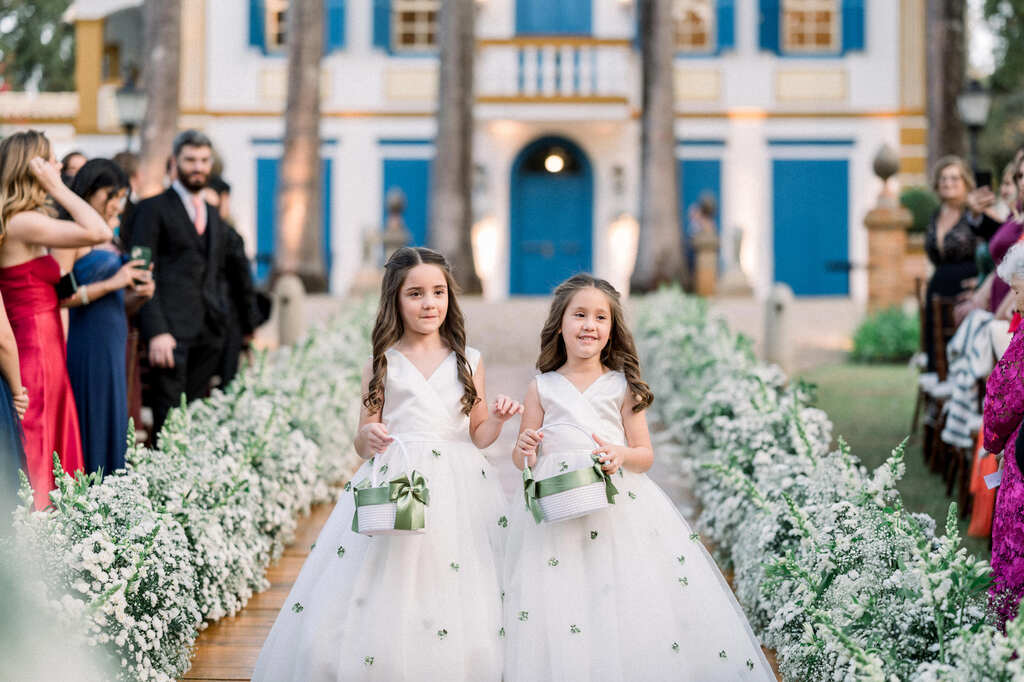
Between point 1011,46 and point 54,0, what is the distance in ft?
76.4

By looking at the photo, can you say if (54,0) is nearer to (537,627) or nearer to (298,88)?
(298,88)

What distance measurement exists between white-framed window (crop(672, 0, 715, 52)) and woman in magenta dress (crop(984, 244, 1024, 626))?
2066 cm

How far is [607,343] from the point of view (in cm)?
418

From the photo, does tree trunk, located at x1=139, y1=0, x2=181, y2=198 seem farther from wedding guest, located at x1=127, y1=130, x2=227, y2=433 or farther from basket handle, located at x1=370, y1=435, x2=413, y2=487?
basket handle, located at x1=370, y1=435, x2=413, y2=487

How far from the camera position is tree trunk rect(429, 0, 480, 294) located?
17.4 metres

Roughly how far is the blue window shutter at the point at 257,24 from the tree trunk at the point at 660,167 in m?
8.43

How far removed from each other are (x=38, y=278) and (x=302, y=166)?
13.2m

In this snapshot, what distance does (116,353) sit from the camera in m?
5.50

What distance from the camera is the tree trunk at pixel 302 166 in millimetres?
17828

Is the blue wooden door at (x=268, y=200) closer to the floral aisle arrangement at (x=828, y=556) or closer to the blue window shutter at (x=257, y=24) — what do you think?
the blue window shutter at (x=257, y=24)

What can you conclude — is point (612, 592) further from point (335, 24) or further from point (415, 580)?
point (335, 24)

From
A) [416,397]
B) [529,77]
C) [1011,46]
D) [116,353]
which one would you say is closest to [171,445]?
[116,353]

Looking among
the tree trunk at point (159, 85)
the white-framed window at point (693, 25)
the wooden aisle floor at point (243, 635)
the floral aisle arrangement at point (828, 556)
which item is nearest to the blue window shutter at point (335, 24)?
the white-framed window at point (693, 25)

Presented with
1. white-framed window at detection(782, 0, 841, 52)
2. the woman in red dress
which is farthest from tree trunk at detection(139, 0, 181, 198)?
white-framed window at detection(782, 0, 841, 52)
